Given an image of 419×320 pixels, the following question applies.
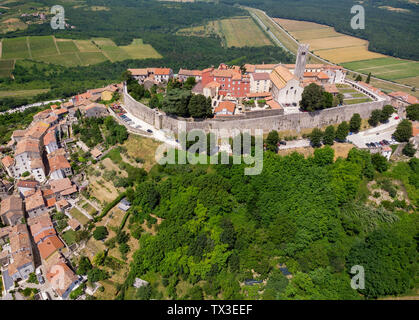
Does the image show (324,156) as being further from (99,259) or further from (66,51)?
(66,51)

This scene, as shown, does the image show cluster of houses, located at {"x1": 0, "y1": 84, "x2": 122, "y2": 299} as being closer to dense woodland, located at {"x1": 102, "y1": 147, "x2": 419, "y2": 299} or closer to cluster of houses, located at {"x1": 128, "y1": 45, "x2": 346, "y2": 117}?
dense woodland, located at {"x1": 102, "y1": 147, "x2": 419, "y2": 299}

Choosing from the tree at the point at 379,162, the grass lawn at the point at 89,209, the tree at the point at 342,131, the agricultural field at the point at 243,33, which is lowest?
the grass lawn at the point at 89,209

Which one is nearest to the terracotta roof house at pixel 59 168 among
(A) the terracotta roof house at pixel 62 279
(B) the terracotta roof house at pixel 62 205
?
(B) the terracotta roof house at pixel 62 205

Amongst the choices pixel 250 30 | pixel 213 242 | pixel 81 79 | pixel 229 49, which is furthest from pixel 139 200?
pixel 250 30

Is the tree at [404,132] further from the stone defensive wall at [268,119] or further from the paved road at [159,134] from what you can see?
the paved road at [159,134]

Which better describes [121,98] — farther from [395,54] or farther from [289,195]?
[395,54]
